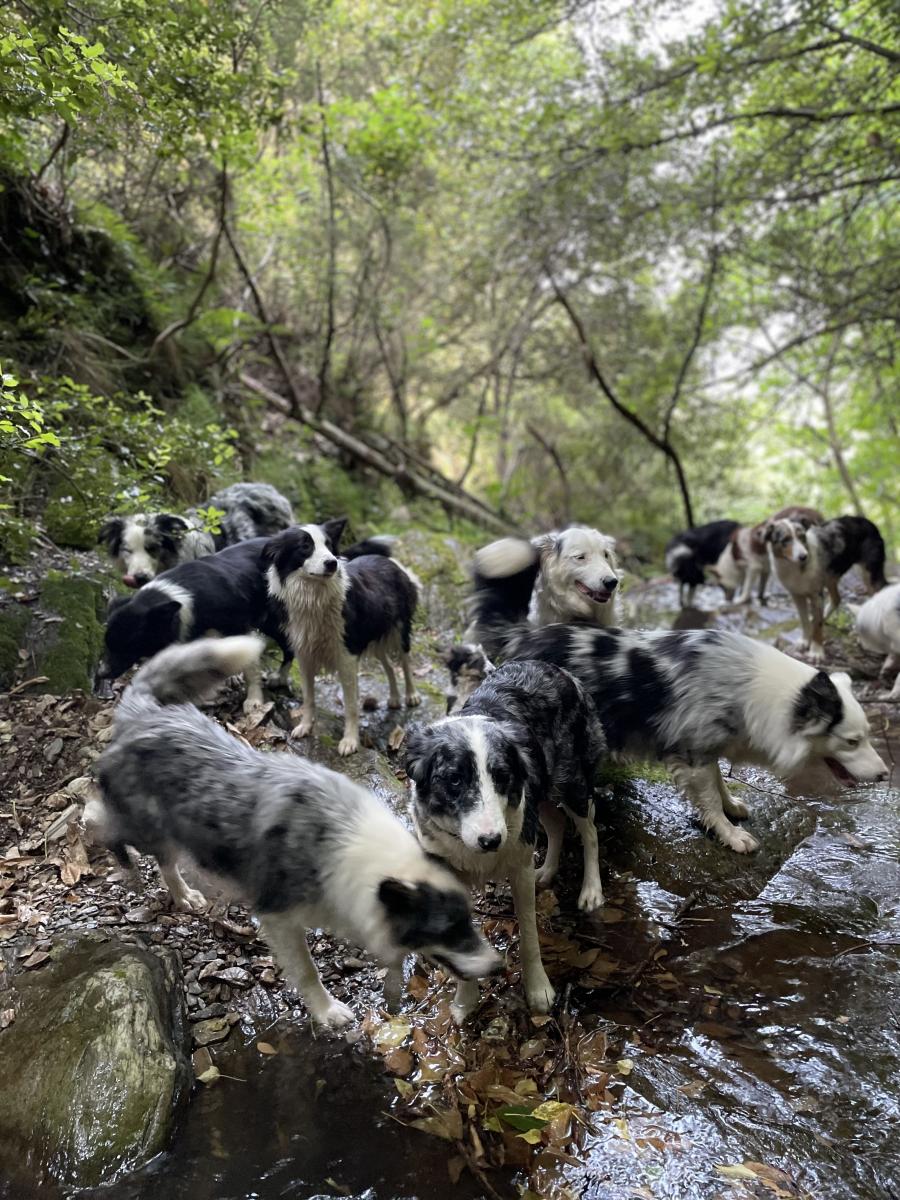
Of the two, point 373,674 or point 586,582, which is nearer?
point 586,582

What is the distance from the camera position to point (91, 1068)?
288cm

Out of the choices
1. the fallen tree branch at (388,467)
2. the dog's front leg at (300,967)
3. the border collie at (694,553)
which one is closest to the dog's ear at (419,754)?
the dog's front leg at (300,967)

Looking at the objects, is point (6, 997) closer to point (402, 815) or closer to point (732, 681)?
point (402, 815)

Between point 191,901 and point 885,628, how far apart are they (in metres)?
6.47

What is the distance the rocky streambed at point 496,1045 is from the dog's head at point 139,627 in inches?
44.3

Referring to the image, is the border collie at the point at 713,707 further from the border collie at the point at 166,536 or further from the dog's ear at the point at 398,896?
the border collie at the point at 166,536

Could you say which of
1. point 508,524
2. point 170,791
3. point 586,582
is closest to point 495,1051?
point 170,791

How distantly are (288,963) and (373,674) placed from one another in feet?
13.2

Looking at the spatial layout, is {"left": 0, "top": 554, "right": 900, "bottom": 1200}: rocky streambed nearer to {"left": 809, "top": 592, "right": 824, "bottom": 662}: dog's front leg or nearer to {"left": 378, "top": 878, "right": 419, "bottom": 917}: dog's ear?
{"left": 378, "top": 878, "right": 419, "bottom": 917}: dog's ear

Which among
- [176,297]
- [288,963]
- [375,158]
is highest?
[375,158]

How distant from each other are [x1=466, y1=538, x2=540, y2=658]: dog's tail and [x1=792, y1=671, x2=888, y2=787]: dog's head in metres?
1.84

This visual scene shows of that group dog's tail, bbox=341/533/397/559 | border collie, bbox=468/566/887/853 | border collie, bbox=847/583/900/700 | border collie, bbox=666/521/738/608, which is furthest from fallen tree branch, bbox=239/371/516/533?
border collie, bbox=468/566/887/853

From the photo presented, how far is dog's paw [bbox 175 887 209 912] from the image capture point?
396cm

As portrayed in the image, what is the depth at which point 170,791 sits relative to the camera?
3389 millimetres
